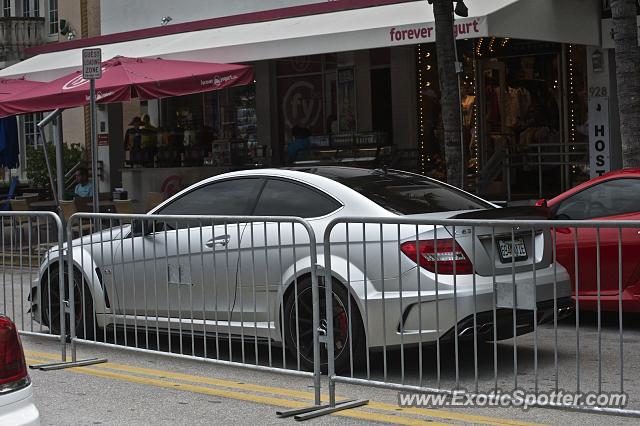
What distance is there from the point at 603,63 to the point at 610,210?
350 inches

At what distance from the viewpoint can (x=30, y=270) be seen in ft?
32.0

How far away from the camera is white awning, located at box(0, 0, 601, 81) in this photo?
53.5 ft

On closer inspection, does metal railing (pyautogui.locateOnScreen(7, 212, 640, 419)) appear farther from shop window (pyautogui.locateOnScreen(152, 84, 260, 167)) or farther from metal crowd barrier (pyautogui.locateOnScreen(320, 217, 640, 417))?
shop window (pyautogui.locateOnScreen(152, 84, 260, 167))

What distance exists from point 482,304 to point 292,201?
2798mm

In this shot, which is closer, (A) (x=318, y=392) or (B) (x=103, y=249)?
(A) (x=318, y=392)

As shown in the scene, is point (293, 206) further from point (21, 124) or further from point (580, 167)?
point (21, 124)

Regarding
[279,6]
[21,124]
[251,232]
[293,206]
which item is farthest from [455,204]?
[21,124]

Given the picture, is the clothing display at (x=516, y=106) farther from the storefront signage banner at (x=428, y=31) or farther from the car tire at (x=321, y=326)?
the car tire at (x=321, y=326)

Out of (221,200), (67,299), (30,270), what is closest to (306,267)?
(221,200)

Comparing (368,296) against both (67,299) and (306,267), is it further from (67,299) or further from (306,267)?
(67,299)

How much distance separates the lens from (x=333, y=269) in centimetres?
771

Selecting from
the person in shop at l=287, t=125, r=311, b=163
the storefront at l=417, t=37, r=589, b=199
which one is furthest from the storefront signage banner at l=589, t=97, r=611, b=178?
the person in shop at l=287, t=125, r=311, b=163

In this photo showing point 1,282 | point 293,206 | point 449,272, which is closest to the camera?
point 449,272

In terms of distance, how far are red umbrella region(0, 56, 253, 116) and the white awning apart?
1228 millimetres
